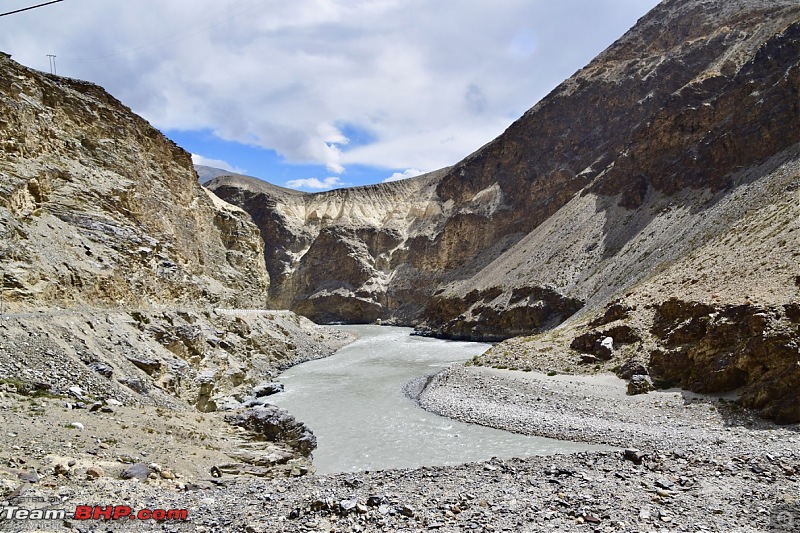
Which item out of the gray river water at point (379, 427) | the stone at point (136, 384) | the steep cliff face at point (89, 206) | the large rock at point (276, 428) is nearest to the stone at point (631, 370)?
the gray river water at point (379, 427)

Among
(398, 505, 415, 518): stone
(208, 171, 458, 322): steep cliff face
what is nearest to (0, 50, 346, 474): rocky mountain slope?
(398, 505, 415, 518): stone

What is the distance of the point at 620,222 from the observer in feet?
172

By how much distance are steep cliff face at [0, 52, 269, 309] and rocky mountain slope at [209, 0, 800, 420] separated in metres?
22.3

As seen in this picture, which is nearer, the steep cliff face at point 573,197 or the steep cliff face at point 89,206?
the steep cliff face at point 89,206

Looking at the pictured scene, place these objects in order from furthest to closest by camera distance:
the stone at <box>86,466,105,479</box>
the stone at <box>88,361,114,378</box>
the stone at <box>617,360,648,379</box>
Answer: the stone at <box>617,360,648,379</box> → the stone at <box>88,361,114,378</box> → the stone at <box>86,466,105,479</box>

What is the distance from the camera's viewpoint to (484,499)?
9.52 m

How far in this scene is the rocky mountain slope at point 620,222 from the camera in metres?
23.1

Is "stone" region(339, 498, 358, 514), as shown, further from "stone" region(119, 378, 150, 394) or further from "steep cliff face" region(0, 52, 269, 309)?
"steep cliff face" region(0, 52, 269, 309)

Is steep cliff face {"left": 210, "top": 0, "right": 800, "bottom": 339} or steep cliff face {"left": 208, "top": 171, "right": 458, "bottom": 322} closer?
steep cliff face {"left": 210, "top": 0, "right": 800, "bottom": 339}

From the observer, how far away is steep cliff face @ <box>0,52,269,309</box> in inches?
767

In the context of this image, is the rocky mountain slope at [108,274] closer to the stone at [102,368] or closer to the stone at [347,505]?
the stone at [102,368]

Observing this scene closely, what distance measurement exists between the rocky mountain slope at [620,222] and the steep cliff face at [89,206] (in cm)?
2232

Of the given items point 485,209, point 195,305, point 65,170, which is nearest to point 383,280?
point 485,209

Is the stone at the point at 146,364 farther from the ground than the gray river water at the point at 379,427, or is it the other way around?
the stone at the point at 146,364
